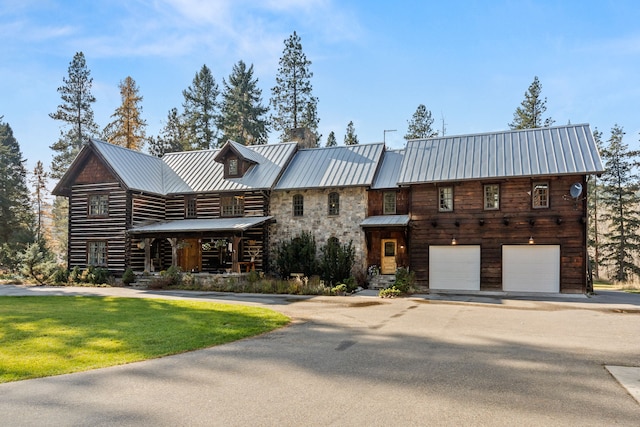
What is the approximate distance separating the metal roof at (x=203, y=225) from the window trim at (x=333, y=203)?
351cm

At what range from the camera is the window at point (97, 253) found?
28312mm

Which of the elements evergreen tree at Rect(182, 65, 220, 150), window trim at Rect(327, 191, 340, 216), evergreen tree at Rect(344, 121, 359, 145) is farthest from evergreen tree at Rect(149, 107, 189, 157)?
window trim at Rect(327, 191, 340, 216)

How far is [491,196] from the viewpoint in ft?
75.4

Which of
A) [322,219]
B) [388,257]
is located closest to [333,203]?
[322,219]

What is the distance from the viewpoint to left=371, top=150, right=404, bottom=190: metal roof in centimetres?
2588

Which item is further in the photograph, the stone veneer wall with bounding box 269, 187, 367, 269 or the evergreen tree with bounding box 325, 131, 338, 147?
the evergreen tree with bounding box 325, 131, 338, 147

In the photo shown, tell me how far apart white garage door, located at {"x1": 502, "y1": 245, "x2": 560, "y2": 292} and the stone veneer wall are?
290 inches

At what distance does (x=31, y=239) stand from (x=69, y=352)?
3768 centimetres

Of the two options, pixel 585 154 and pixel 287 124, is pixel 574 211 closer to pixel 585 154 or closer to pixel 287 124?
pixel 585 154

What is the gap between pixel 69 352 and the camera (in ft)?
30.9

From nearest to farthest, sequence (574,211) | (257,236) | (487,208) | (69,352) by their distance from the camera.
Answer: (69,352) → (574,211) → (487,208) → (257,236)

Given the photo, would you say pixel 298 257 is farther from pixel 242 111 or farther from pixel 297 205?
pixel 242 111

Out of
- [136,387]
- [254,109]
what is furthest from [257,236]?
[254,109]

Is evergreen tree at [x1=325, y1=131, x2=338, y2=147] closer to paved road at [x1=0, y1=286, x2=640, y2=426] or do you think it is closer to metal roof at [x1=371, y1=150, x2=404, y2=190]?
metal roof at [x1=371, y1=150, x2=404, y2=190]
